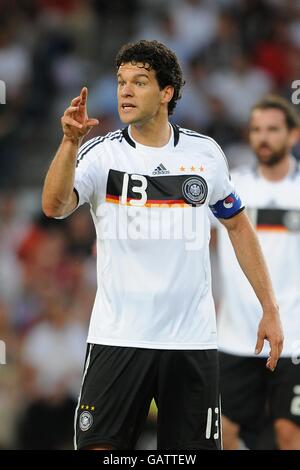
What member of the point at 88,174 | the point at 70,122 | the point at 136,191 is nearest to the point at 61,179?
the point at 70,122

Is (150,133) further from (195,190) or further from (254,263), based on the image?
(254,263)

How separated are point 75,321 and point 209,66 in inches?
177

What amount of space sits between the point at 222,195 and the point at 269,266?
1820 millimetres

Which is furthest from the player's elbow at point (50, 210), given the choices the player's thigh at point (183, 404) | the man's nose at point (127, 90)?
the player's thigh at point (183, 404)

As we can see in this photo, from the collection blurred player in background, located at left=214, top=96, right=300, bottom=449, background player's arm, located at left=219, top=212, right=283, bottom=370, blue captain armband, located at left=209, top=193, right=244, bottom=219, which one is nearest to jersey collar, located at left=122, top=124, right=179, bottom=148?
blue captain armband, located at left=209, top=193, right=244, bottom=219

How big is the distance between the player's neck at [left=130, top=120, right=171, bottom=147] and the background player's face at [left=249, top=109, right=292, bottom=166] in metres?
2.24

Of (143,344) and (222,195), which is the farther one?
(222,195)

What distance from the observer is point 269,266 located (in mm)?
7078

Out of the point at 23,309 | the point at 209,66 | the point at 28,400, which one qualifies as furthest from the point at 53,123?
the point at 28,400

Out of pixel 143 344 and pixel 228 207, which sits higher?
pixel 228 207

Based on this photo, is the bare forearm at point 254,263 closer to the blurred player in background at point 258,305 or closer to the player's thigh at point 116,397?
the player's thigh at point 116,397

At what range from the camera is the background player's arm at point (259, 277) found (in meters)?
5.25

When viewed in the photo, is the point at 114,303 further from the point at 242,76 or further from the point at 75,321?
the point at 242,76
